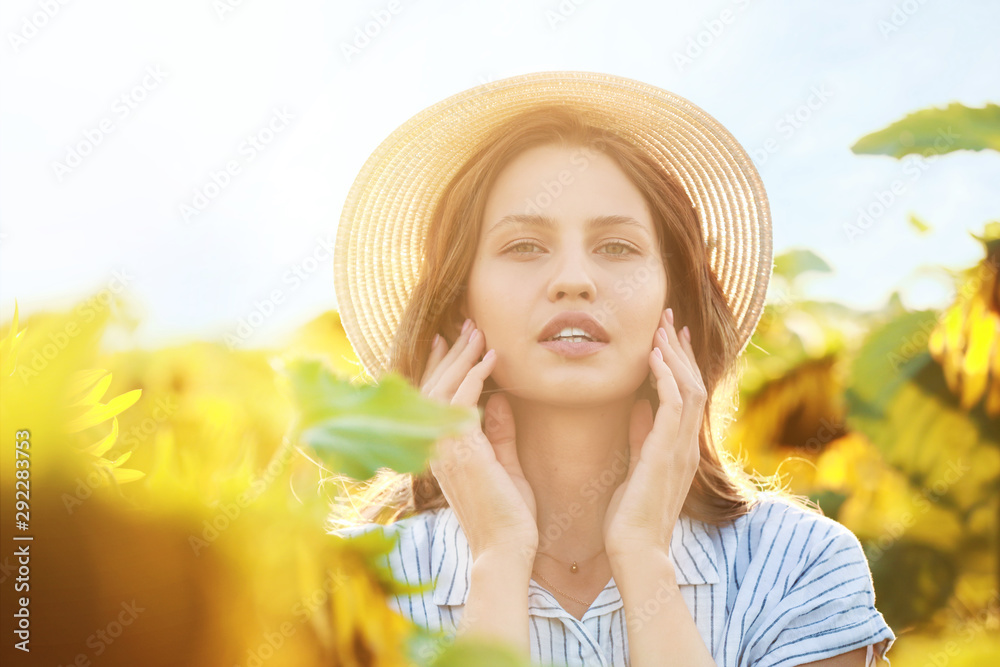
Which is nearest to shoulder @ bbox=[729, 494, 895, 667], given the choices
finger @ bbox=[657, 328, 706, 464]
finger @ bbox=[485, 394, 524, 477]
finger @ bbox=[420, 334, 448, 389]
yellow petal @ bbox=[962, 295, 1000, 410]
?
finger @ bbox=[657, 328, 706, 464]

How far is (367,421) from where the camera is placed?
26 centimetres

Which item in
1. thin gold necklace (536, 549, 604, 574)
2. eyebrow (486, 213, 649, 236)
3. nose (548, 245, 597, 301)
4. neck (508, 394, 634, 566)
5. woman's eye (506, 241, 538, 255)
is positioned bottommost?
thin gold necklace (536, 549, 604, 574)

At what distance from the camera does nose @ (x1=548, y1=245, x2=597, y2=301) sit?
5.50 feet

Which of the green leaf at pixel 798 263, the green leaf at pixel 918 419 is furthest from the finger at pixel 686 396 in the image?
the green leaf at pixel 798 263

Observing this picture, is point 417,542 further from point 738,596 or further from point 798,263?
point 798,263

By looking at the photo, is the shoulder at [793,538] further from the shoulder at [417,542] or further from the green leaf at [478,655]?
the green leaf at [478,655]

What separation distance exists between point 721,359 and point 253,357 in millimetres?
1486

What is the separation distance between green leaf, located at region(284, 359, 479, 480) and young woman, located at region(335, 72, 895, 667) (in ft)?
3.99

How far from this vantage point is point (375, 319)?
81.9 inches

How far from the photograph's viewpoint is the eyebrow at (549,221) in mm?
1769

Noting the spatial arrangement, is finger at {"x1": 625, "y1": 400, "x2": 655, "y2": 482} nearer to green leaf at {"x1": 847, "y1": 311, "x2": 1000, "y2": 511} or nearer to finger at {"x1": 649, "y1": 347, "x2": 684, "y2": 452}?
finger at {"x1": 649, "y1": 347, "x2": 684, "y2": 452}

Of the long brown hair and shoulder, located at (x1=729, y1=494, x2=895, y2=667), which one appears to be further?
the long brown hair

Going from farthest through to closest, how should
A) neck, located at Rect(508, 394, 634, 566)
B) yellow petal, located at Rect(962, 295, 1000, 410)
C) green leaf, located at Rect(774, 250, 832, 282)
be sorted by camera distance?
green leaf, located at Rect(774, 250, 832, 282) < yellow petal, located at Rect(962, 295, 1000, 410) < neck, located at Rect(508, 394, 634, 566)

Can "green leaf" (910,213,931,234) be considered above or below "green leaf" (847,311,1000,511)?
above
